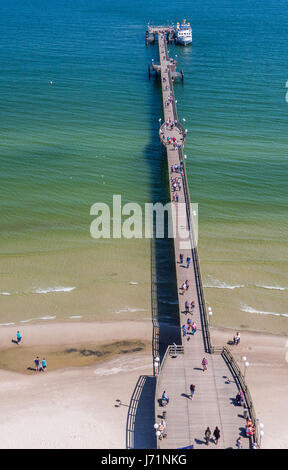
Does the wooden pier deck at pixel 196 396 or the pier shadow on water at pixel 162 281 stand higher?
the pier shadow on water at pixel 162 281

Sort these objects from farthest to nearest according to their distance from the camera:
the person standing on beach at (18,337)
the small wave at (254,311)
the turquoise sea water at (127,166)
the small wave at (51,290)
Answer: the turquoise sea water at (127,166) < the small wave at (51,290) < the small wave at (254,311) < the person standing on beach at (18,337)

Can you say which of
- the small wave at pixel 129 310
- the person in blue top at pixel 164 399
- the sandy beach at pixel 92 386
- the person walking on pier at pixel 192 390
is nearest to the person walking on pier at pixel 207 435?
the person walking on pier at pixel 192 390

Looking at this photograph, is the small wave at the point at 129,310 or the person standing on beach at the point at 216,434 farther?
the small wave at the point at 129,310

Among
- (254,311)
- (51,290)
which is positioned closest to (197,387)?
(254,311)

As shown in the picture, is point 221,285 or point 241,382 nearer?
point 241,382

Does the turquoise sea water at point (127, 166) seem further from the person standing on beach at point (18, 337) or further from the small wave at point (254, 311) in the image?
the person standing on beach at point (18, 337)

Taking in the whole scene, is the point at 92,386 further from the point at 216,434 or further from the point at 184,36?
the point at 184,36

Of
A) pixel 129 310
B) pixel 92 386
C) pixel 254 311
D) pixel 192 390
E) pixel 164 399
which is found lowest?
pixel 164 399

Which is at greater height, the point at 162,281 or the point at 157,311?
the point at 162,281
